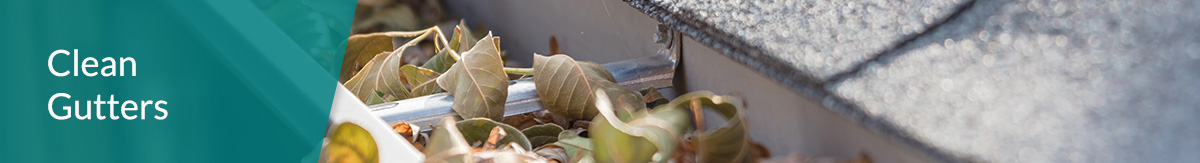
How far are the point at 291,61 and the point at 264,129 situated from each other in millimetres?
61

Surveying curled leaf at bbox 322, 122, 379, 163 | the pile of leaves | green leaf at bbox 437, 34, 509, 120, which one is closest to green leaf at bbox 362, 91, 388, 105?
the pile of leaves

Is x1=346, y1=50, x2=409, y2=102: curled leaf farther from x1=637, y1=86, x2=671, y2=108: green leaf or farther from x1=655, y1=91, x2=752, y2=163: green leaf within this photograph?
x1=655, y1=91, x2=752, y2=163: green leaf

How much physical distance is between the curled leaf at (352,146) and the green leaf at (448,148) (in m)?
0.03

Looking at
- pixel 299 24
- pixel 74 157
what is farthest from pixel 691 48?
pixel 299 24

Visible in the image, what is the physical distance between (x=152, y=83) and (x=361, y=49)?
28 cm

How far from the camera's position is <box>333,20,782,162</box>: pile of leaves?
57cm

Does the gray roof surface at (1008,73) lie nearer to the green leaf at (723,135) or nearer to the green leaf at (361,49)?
the green leaf at (723,135)

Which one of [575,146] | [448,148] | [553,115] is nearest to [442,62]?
[553,115]

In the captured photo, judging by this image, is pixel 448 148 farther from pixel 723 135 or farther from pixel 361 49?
pixel 361 49

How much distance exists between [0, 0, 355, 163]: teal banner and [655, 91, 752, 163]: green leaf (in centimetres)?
28

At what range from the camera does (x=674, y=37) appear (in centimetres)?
88

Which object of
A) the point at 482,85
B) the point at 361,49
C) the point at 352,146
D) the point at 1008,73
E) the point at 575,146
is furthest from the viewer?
the point at 361,49

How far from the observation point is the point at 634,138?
0.56 metres

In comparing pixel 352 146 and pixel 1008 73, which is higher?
pixel 1008 73
